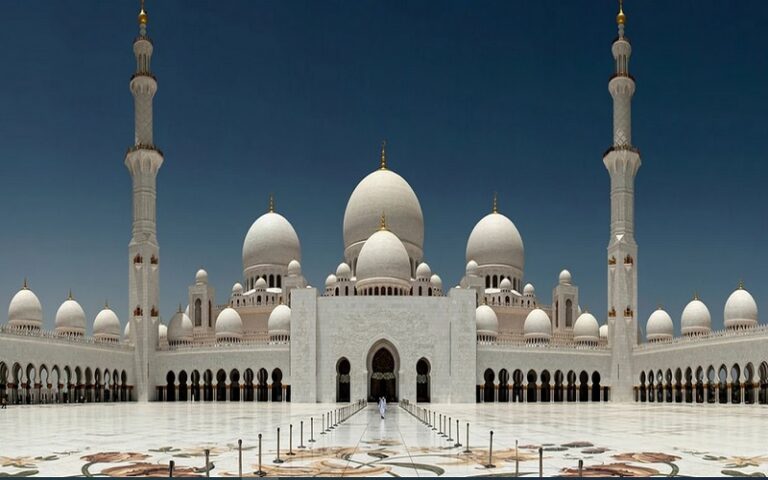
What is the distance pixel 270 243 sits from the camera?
1922 inches

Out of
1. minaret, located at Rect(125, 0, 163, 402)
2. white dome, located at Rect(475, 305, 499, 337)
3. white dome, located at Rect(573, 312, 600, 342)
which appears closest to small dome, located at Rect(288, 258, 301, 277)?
minaret, located at Rect(125, 0, 163, 402)

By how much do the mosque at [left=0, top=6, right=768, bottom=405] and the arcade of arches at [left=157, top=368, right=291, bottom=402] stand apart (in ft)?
0.32

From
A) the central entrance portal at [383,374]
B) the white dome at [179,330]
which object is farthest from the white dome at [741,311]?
the white dome at [179,330]

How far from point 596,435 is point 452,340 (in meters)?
22.7

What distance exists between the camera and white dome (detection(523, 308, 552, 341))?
43.0 meters

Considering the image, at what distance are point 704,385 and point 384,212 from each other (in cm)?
1857

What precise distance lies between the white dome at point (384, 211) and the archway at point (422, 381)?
9204 mm

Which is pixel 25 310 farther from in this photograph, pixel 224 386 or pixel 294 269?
pixel 294 269

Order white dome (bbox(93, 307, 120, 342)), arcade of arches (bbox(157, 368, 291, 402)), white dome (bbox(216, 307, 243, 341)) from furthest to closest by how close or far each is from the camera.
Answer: white dome (bbox(93, 307, 120, 342)) < white dome (bbox(216, 307, 243, 341)) < arcade of arches (bbox(157, 368, 291, 402))

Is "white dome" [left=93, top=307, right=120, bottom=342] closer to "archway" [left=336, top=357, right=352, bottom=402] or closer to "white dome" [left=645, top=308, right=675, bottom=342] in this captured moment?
"archway" [left=336, top=357, right=352, bottom=402]

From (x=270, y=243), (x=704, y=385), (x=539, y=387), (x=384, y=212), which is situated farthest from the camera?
(x=270, y=243)

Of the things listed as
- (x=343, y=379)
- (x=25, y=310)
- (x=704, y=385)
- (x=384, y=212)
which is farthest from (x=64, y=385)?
(x=704, y=385)

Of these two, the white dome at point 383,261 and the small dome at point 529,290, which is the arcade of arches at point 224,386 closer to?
the white dome at point 383,261

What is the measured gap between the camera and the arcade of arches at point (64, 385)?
3388 centimetres
